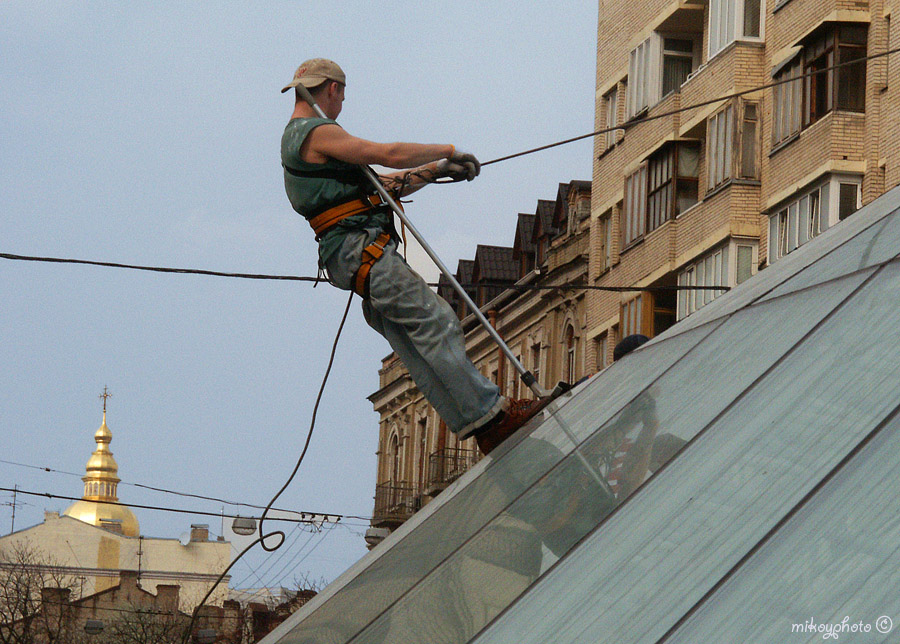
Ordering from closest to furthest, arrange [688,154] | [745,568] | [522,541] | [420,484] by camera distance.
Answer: [745,568] → [522,541] → [688,154] → [420,484]

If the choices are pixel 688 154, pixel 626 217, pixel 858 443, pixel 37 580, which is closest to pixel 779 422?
pixel 858 443

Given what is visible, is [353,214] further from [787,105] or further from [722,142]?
[722,142]

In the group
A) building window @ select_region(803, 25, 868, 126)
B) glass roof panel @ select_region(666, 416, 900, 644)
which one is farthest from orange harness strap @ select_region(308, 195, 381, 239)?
building window @ select_region(803, 25, 868, 126)

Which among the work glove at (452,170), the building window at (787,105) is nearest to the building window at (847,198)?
the building window at (787,105)

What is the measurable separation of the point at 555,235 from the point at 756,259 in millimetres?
14837

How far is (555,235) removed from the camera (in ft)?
142

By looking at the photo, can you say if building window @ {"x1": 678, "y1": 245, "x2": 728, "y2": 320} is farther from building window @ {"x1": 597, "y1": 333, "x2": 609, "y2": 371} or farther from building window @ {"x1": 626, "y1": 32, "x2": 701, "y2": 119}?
building window @ {"x1": 597, "y1": 333, "x2": 609, "y2": 371}

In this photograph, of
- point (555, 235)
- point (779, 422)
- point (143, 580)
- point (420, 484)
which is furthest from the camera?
point (143, 580)

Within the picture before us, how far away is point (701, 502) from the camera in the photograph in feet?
16.0

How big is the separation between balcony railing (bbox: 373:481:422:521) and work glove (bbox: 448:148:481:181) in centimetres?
4085

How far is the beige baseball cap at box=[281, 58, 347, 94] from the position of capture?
7.77 meters

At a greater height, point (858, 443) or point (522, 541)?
point (858, 443)

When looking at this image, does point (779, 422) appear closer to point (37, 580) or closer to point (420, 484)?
point (420, 484)

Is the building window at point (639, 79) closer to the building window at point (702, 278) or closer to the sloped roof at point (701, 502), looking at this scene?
the building window at point (702, 278)
